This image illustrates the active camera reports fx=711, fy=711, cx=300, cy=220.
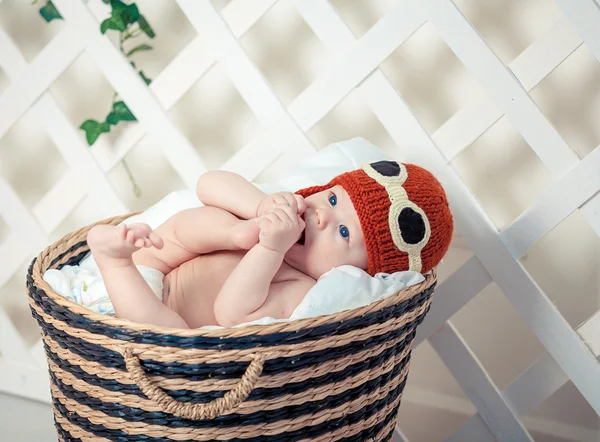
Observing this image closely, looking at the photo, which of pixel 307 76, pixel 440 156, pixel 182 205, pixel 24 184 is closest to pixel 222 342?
pixel 182 205

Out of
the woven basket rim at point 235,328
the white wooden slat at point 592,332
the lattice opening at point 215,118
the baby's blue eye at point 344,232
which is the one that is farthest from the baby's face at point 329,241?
the lattice opening at point 215,118

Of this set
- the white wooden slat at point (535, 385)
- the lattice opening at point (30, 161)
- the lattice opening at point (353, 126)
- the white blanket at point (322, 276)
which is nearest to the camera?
the white blanket at point (322, 276)

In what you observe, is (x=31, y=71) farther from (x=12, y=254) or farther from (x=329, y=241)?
(x=329, y=241)

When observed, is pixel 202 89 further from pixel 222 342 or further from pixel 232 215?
pixel 222 342

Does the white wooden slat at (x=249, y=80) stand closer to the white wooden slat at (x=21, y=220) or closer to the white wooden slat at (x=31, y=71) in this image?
the white wooden slat at (x=31, y=71)

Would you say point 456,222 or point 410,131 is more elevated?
point 410,131

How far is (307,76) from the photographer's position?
1.46 m

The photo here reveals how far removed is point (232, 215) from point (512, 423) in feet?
2.11

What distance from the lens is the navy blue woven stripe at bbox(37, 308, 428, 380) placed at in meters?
0.75

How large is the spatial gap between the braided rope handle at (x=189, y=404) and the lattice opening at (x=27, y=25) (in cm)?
111

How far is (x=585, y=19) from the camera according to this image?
3.56 feet

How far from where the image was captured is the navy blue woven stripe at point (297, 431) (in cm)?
81

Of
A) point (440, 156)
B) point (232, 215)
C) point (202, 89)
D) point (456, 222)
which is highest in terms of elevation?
point (202, 89)

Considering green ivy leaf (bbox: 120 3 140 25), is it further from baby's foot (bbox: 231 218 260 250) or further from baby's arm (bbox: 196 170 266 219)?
baby's foot (bbox: 231 218 260 250)
